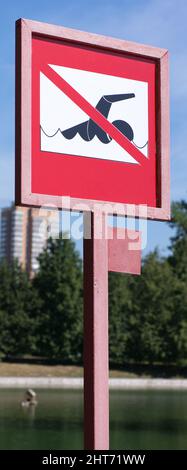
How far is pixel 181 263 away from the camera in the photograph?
4656 cm

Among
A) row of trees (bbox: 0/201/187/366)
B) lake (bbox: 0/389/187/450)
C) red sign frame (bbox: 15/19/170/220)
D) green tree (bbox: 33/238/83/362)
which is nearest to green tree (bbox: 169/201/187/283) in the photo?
row of trees (bbox: 0/201/187/366)

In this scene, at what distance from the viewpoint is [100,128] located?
12.5ft

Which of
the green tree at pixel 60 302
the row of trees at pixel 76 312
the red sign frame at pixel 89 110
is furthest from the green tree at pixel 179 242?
the red sign frame at pixel 89 110

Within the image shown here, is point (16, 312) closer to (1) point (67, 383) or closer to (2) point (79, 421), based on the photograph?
(1) point (67, 383)

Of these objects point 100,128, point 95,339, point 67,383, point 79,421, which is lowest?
point 67,383

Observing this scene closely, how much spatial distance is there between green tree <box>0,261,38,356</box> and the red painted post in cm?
3844

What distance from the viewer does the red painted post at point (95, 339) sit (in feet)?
11.9

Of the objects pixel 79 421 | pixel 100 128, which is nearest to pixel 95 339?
pixel 100 128

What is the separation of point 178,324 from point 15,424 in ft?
71.4

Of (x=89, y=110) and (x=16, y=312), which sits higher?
(x=89, y=110)

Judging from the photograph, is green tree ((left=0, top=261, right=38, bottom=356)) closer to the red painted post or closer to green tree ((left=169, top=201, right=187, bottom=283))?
green tree ((left=169, top=201, right=187, bottom=283))

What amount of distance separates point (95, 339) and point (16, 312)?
40.0 metres

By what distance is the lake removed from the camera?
18344mm

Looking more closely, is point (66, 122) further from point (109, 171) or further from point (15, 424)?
point (15, 424)
